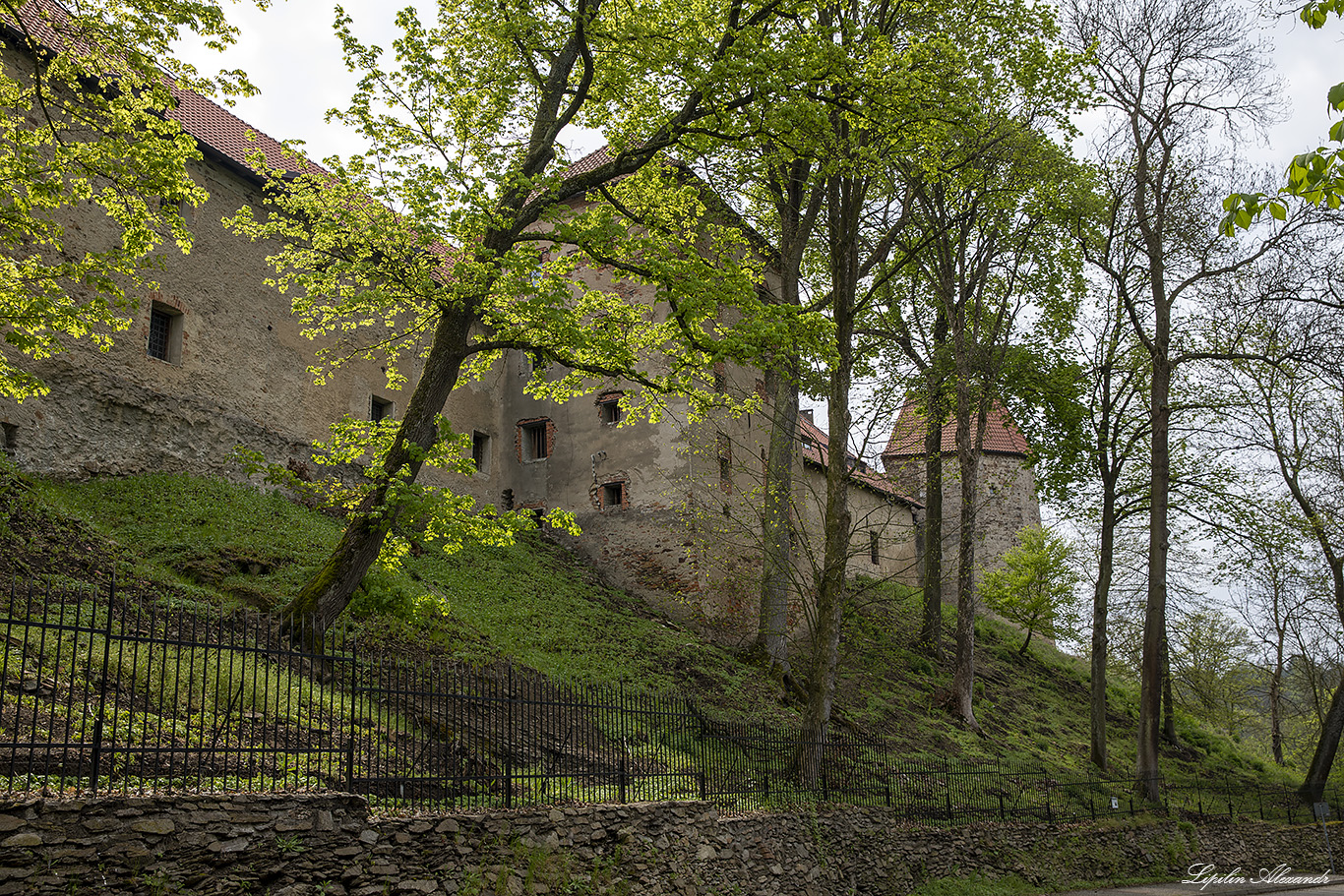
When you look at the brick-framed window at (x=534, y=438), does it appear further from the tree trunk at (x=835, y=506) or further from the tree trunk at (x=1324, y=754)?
the tree trunk at (x=1324, y=754)

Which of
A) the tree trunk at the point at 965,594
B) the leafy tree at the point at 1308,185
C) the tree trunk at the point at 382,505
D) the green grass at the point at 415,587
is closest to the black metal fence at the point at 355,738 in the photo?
the tree trunk at the point at 382,505

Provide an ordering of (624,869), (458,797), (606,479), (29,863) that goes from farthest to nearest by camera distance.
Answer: (606,479)
(624,869)
(458,797)
(29,863)

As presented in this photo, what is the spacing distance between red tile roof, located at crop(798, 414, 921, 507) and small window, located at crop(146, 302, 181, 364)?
40.0ft

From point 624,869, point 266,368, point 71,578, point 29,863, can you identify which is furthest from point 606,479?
point 29,863

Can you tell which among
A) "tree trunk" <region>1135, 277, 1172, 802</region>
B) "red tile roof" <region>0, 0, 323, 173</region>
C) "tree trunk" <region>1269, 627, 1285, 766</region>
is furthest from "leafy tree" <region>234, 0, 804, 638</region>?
"tree trunk" <region>1269, 627, 1285, 766</region>

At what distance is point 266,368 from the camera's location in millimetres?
19953

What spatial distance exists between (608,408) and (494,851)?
17818mm

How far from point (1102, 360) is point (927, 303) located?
4.81 meters

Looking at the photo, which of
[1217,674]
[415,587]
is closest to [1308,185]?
[415,587]

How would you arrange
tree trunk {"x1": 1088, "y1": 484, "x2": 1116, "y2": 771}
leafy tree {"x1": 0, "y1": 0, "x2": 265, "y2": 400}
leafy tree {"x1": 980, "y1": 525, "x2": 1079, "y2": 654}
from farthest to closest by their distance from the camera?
1. leafy tree {"x1": 980, "y1": 525, "x2": 1079, "y2": 654}
2. tree trunk {"x1": 1088, "y1": 484, "x2": 1116, "y2": 771}
3. leafy tree {"x1": 0, "y1": 0, "x2": 265, "y2": 400}

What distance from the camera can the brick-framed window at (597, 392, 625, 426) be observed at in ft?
82.7

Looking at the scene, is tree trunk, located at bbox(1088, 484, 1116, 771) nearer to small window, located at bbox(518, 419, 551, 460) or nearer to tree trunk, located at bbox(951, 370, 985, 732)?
tree trunk, located at bbox(951, 370, 985, 732)

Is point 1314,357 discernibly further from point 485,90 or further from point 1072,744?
point 485,90

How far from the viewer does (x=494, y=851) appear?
816cm
